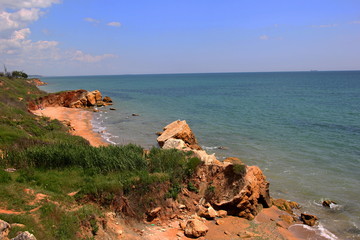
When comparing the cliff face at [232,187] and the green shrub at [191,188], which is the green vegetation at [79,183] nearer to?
the green shrub at [191,188]

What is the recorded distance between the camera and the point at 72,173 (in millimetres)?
14203

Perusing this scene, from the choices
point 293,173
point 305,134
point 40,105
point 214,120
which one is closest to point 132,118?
point 214,120

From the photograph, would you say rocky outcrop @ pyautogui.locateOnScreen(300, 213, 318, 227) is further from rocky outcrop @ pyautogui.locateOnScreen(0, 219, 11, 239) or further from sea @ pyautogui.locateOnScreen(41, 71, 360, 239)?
rocky outcrop @ pyautogui.locateOnScreen(0, 219, 11, 239)

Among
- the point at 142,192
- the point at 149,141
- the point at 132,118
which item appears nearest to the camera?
the point at 142,192

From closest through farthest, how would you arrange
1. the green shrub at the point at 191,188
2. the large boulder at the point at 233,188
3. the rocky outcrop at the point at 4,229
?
the rocky outcrop at the point at 4,229
the large boulder at the point at 233,188
the green shrub at the point at 191,188

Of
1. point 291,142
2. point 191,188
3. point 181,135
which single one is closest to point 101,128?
point 181,135

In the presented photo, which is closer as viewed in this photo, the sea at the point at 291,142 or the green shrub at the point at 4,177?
the green shrub at the point at 4,177

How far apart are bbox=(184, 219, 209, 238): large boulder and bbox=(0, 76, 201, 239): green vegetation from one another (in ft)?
6.57

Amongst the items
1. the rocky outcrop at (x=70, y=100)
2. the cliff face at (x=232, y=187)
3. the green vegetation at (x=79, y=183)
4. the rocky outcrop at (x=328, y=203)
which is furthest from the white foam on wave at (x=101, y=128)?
the rocky outcrop at (x=328, y=203)

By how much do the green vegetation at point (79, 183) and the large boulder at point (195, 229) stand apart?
2.00 meters

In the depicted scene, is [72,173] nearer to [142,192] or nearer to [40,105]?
[142,192]

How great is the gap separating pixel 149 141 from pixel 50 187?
62.1 feet

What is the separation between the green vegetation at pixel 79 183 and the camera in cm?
1013

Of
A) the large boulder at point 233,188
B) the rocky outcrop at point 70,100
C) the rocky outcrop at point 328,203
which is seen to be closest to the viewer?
the large boulder at point 233,188
